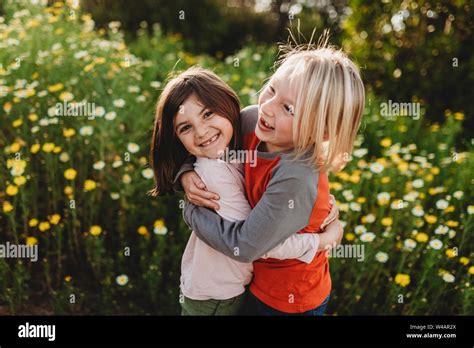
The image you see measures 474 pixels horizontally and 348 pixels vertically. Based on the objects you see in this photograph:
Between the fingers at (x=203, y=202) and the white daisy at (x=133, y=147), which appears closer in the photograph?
the fingers at (x=203, y=202)

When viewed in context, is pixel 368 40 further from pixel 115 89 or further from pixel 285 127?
pixel 285 127

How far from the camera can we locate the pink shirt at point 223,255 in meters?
1.61

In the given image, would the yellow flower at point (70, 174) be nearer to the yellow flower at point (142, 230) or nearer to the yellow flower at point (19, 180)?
the yellow flower at point (19, 180)

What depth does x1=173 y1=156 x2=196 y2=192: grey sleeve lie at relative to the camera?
1.73 m

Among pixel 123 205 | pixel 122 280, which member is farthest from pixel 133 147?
pixel 122 280

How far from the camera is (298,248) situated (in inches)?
62.8

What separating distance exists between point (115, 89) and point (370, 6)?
6.93 ft

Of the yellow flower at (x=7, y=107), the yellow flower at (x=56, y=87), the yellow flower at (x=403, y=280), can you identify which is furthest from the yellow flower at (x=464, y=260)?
the yellow flower at (x=7, y=107)

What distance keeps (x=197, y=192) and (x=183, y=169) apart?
144mm

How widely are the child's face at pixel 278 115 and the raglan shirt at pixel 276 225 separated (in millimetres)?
59

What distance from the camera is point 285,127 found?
1573 mm

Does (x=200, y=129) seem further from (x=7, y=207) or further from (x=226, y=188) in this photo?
(x=7, y=207)

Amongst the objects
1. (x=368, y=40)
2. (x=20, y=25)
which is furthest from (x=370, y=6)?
(x=20, y=25)

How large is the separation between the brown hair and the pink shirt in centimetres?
12
